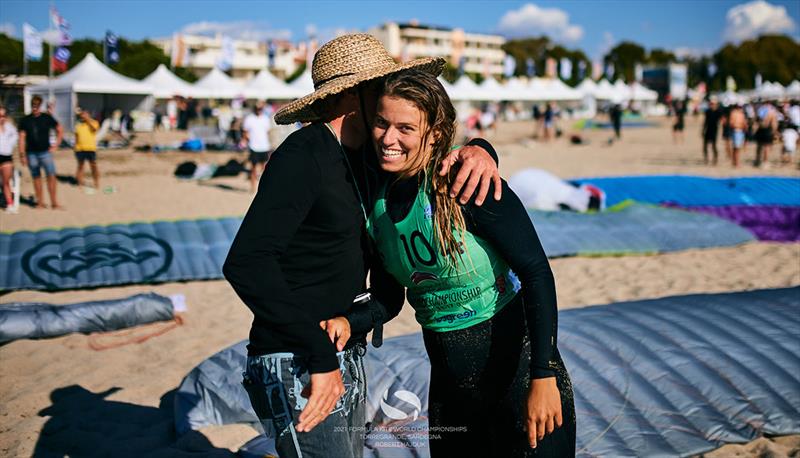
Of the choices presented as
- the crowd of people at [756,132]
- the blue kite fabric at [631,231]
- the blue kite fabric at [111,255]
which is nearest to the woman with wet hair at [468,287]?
the blue kite fabric at [111,255]

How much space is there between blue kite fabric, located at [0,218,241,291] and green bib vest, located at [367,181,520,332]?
4.71 metres

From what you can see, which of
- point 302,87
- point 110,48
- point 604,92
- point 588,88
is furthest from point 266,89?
point 604,92

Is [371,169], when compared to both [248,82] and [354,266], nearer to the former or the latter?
[354,266]

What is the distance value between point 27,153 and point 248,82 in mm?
17387

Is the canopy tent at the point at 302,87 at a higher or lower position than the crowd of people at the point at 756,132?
higher

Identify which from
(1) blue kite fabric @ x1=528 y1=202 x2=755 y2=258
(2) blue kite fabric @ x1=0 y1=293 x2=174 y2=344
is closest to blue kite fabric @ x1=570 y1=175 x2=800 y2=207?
(1) blue kite fabric @ x1=528 y1=202 x2=755 y2=258

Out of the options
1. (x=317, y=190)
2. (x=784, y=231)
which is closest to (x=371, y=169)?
(x=317, y=190)

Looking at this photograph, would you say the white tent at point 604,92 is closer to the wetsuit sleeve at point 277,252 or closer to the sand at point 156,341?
the sand at point 156,341

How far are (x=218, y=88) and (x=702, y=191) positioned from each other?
68.4 ft

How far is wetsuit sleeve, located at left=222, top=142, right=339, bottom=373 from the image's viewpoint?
155cm

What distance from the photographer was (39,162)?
1002 centimetres

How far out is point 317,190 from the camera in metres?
1.63

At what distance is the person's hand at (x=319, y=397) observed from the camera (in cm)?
160

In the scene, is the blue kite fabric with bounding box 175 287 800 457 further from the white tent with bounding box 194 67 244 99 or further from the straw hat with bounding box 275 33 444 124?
the white tent with bounding box 194 67 244 99
